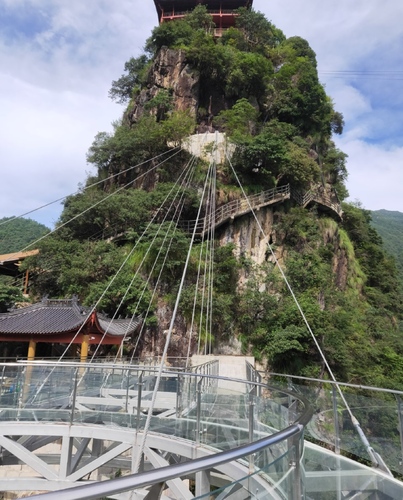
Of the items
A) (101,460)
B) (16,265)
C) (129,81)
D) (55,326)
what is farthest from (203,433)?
(129,81)

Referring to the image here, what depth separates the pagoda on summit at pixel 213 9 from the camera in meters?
26.3

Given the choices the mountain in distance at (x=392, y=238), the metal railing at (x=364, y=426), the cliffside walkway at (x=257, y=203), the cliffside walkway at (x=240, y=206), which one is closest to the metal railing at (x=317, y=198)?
the cliffside walkway at (x=257, y=203)

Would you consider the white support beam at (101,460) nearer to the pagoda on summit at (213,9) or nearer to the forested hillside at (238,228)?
the forested hillside at (238,228)

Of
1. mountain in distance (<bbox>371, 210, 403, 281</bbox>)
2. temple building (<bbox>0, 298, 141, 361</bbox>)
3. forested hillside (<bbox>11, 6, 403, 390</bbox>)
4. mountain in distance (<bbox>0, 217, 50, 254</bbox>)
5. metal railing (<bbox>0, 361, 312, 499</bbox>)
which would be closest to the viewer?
→ metal railing (<bbox>0, 361, 312, 499</bbox>)

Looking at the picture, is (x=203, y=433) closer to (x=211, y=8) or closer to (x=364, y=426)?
(x=364, y=426)

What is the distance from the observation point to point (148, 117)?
778 inches

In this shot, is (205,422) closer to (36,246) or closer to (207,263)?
(207,263)

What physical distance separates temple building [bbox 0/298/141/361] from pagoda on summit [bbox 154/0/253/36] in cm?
2187

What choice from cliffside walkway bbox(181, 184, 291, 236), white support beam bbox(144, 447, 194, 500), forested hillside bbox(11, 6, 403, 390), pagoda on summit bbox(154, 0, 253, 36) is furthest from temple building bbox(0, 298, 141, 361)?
pagoda on summit bbox(154, 0, 253, 36)

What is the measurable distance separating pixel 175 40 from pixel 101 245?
13845 millimetres

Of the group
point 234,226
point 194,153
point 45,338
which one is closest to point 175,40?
point 194,153

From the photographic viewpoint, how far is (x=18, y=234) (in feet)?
122

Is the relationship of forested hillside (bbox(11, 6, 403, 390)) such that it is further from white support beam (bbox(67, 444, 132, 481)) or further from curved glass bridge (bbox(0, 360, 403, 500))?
white support beam (bbox(67, 444, 132, 481))

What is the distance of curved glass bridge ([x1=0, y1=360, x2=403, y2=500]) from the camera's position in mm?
1336
